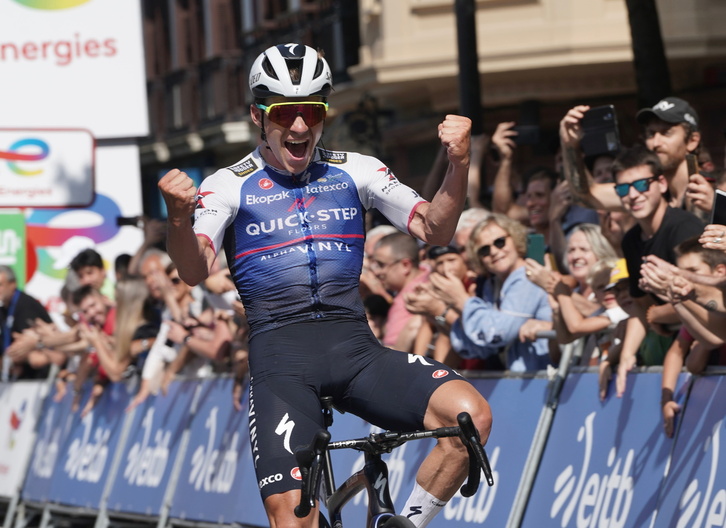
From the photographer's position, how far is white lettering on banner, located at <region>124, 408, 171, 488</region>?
12.1m

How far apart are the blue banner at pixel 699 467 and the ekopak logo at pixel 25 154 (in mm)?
10373

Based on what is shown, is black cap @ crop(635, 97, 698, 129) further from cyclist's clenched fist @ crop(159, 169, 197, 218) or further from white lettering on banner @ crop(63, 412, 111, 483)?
white lettering on banner @ crop(63, 412, 111, 483)

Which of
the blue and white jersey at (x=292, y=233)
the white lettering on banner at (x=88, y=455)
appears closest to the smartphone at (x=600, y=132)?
the blue and white jersey at (x=292, y=233)

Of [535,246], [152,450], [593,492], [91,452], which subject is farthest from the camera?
[91,452]

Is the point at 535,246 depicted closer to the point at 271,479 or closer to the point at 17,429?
the point at 271,479

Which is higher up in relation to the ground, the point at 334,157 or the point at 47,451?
the point at 334,157

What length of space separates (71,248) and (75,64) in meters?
2.09

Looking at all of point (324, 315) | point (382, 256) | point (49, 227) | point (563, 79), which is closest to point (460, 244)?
point (382, 256)

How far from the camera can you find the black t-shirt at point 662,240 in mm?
7883

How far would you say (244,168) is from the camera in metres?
6.71

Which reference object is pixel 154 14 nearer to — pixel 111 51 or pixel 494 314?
pixel 111 51

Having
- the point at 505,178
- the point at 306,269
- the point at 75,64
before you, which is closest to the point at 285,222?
the point at 306,269

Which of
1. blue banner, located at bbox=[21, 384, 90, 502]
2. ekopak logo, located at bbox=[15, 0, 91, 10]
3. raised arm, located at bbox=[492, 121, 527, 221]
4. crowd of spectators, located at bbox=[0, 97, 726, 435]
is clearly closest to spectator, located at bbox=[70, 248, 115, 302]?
blue banner, located at bbox=[21, 384, 90, 502]

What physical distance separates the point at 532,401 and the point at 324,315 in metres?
2.42
